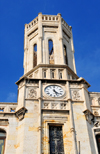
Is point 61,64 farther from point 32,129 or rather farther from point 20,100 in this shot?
point 32,129

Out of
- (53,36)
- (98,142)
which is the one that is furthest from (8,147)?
(53,36)

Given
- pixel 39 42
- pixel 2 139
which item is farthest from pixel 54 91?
pixel 39 42

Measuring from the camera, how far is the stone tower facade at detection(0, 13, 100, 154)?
71.7 ft

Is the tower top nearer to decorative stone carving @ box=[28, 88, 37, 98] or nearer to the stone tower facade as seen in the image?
the stone tower facade

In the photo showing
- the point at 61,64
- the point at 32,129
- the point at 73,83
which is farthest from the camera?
the point at 61,64

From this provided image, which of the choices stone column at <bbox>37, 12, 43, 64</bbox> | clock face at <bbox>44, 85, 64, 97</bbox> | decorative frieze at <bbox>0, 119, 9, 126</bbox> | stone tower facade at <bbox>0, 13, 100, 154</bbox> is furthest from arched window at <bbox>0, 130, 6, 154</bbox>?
stone column at <bbox>37, 12, 43, 64</bbox>

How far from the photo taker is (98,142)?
23.5 meters

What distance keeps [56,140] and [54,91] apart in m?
5.31

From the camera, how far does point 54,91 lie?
26.0 m

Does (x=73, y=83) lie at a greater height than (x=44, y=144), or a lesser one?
greater

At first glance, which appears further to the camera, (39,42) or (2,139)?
(39,42)

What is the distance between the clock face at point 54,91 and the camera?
84.3ft

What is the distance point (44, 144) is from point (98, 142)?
17.1 ft

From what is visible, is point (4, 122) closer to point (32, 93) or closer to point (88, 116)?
point (32, 93)
